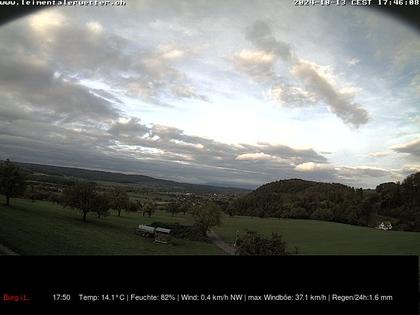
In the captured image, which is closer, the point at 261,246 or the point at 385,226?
the point at 261,246

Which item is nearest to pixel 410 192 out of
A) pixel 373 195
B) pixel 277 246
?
pixel 373 195

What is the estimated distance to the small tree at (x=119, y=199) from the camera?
17205mm

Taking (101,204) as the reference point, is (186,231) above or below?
below

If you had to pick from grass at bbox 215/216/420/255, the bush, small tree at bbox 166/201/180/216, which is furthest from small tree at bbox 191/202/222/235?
small tree at bbox 166/201/180/216

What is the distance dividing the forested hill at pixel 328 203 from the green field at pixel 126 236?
37.7 inches

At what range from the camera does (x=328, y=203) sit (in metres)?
21.5

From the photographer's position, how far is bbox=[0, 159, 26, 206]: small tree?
47.6ft

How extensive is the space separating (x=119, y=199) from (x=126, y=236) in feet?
25.3
